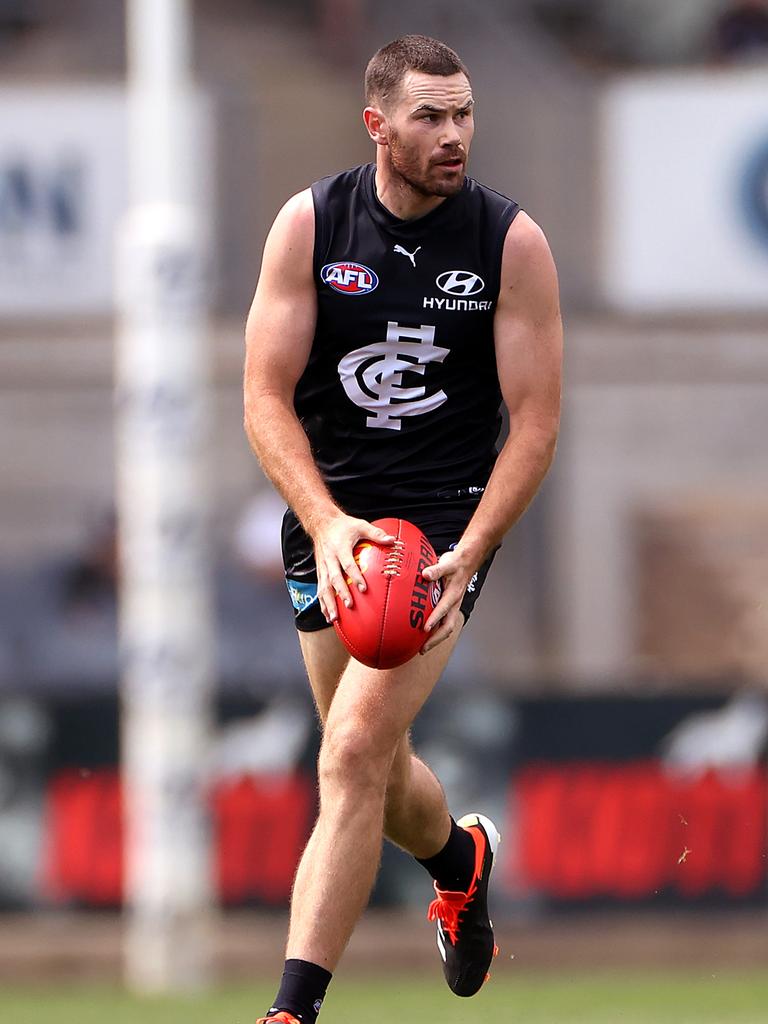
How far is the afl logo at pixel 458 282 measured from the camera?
6.49 meters

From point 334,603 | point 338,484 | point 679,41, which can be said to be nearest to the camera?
point 334,603

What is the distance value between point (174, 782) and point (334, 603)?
7.66 metres

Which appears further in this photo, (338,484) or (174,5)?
(174,5)

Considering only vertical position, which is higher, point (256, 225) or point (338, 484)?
point (338, 484)

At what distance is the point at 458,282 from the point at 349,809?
4.68 ft

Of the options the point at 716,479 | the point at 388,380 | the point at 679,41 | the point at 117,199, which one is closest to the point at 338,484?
the point at 388,380

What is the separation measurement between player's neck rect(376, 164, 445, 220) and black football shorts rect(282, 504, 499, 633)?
81 cm

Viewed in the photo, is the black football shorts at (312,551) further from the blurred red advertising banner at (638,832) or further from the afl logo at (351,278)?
the blurred red advertising banner at (638,832)

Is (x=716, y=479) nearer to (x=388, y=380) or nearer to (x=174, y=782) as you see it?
(x=174, y=782)

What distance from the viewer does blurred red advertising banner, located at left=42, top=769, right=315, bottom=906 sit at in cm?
1361

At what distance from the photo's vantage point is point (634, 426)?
17.5 m

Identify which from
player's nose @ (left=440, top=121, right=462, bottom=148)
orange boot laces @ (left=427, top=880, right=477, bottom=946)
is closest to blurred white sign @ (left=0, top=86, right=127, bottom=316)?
orange boot laces @ (left=427, top=880, right=477, bottom=946)

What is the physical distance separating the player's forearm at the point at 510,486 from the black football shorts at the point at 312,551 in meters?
0.15

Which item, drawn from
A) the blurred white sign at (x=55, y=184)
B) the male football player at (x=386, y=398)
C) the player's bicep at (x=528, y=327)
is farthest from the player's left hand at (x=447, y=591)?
the blurred white sign at (x=55, y=184)
